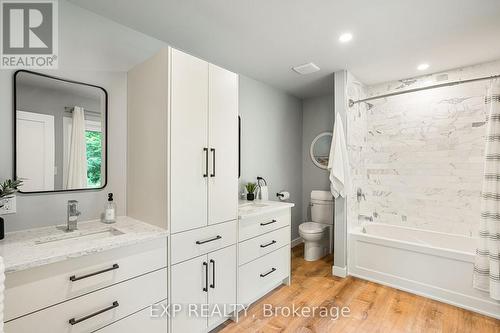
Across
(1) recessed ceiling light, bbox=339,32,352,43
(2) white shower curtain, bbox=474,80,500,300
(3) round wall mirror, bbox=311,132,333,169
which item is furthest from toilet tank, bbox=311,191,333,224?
(1) recessed ceiling light, bbox=339,32,352,43

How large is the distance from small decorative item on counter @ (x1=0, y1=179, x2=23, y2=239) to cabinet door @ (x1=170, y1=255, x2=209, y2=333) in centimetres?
96

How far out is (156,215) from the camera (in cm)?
161

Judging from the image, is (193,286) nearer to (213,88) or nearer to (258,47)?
(213,88)

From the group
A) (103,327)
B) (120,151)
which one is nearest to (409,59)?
(120,151)

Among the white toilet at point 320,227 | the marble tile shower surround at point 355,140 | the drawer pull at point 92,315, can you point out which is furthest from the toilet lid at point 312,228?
the drawer pull at point 92,315

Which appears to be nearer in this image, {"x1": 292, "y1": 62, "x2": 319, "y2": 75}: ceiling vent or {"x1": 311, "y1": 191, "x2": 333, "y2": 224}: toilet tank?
{"x1": 292, "y1": 62, "x2": 319, "y2": 75}: ceiling vent

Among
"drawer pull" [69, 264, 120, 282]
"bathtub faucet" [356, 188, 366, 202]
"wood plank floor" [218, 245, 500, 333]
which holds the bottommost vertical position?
"wood plank floor" [218, 245, 500, 333]

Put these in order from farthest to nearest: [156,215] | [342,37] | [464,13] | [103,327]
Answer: [342,37]
[464,13]
[156,215]
[103,327]

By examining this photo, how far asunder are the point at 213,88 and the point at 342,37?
1.26 metres

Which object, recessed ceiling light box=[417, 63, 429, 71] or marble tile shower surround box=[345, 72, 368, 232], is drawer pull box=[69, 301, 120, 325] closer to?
marble tile shower surround box=[345, 72, 368, 232]

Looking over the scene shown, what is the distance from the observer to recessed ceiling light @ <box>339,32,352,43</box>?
80.3 inches

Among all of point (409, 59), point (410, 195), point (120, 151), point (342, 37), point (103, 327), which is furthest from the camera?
point (410, 195)

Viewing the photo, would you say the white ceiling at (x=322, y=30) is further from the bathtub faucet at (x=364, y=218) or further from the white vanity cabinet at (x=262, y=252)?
the bathtub faucet at (x=364, y=218)

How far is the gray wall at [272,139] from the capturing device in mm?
3061
